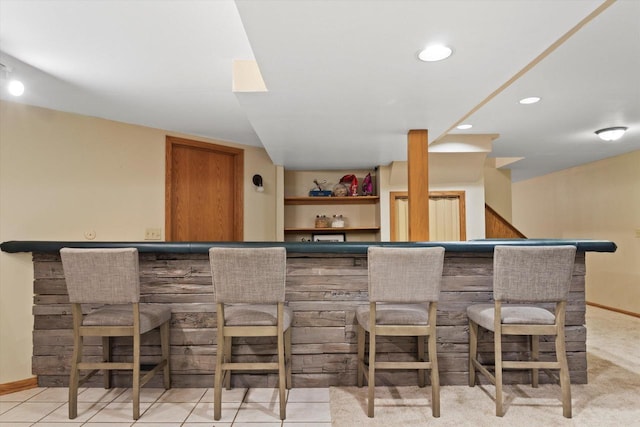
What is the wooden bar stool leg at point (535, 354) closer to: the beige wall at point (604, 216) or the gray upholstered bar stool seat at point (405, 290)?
the gray upholstered bar stool seat at point (405, 290)

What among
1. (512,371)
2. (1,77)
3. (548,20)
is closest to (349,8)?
(548,20)

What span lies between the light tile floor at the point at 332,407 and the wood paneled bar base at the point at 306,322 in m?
A: 0.09

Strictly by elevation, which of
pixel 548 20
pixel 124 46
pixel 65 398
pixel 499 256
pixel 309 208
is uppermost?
pixel 124 46

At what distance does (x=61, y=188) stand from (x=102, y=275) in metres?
1.47

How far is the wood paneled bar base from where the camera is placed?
253 centimetres

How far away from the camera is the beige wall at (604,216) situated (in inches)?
196

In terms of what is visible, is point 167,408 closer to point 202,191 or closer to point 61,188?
point 61,188

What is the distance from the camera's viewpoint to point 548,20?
62.2 inches

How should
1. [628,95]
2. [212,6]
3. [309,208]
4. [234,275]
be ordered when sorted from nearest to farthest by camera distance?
[212,6] → [234,275] → [628,95] → [309,208]

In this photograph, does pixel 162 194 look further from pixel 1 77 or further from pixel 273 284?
pixel 273 284

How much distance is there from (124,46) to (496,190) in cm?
566

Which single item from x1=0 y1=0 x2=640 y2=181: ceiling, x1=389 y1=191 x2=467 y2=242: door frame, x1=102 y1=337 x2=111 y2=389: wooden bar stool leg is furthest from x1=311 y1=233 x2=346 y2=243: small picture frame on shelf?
x1=102 y1=337 x2=111 y2=389: wooden bar stool leg

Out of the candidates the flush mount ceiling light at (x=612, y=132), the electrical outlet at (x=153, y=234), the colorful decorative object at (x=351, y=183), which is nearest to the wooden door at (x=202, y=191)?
the electrical outlet at (x=153, y=234)

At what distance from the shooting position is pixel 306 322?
254 cm
